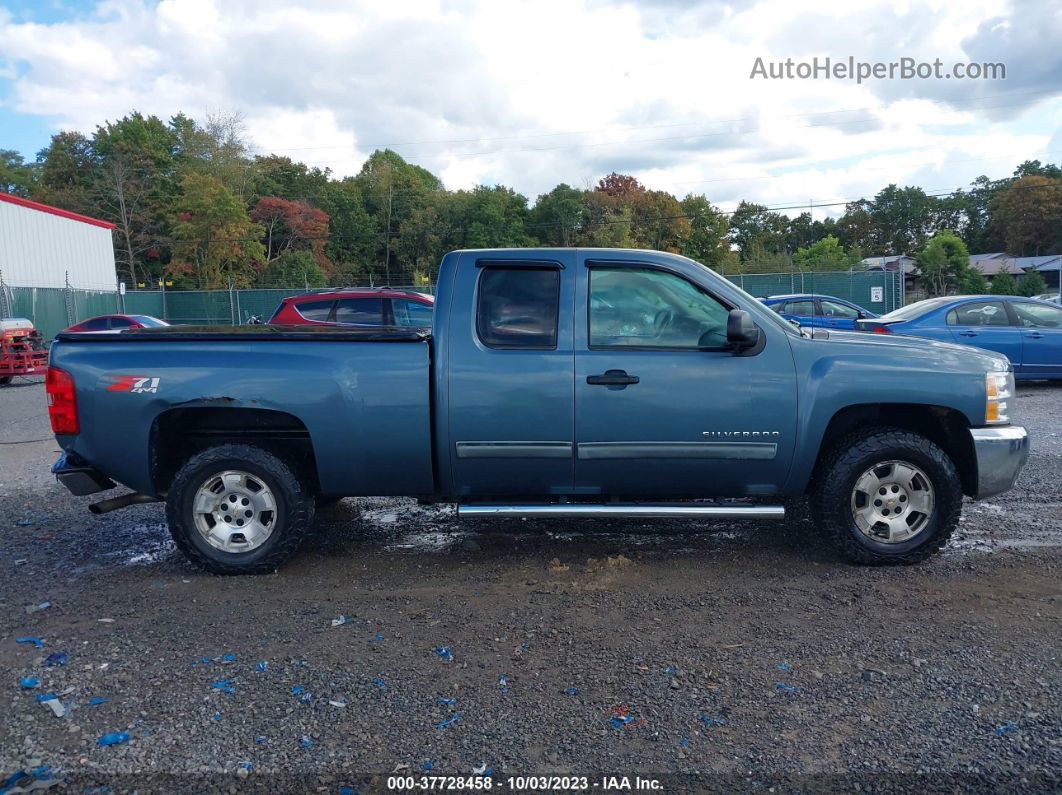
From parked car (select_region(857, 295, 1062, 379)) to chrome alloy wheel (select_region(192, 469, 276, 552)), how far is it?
10295 mm

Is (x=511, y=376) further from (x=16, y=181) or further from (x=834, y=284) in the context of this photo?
(x=16, y=181)

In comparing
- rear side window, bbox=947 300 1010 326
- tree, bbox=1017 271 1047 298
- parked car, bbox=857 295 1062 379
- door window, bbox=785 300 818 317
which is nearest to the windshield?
parked car, bbox=857 295 1062 379

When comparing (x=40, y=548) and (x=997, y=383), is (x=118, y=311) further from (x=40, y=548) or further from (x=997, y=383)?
(x=997, y=383)

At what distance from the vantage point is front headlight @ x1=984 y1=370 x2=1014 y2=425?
518cm

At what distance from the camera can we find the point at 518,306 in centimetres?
524

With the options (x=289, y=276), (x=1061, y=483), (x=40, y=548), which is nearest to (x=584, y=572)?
(x=40, y=548)

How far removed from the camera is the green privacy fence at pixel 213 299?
2628 centimetres

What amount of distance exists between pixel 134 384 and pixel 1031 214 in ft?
272

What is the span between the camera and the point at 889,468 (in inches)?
204

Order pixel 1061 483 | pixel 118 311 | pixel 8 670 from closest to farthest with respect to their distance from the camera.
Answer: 1. pixel 8 670
2. pixel 1061 483
3. pixel 118 311

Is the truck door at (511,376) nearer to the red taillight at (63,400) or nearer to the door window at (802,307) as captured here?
the red taillight at (63,400)

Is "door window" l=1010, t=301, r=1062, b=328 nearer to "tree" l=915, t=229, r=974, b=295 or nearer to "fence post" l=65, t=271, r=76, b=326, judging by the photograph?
"fence post" l=65, t=271, r=76, b=326

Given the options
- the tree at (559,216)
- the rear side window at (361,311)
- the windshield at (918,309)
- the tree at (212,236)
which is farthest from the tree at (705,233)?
the rear side window at (361,311)

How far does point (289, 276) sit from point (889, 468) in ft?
154
